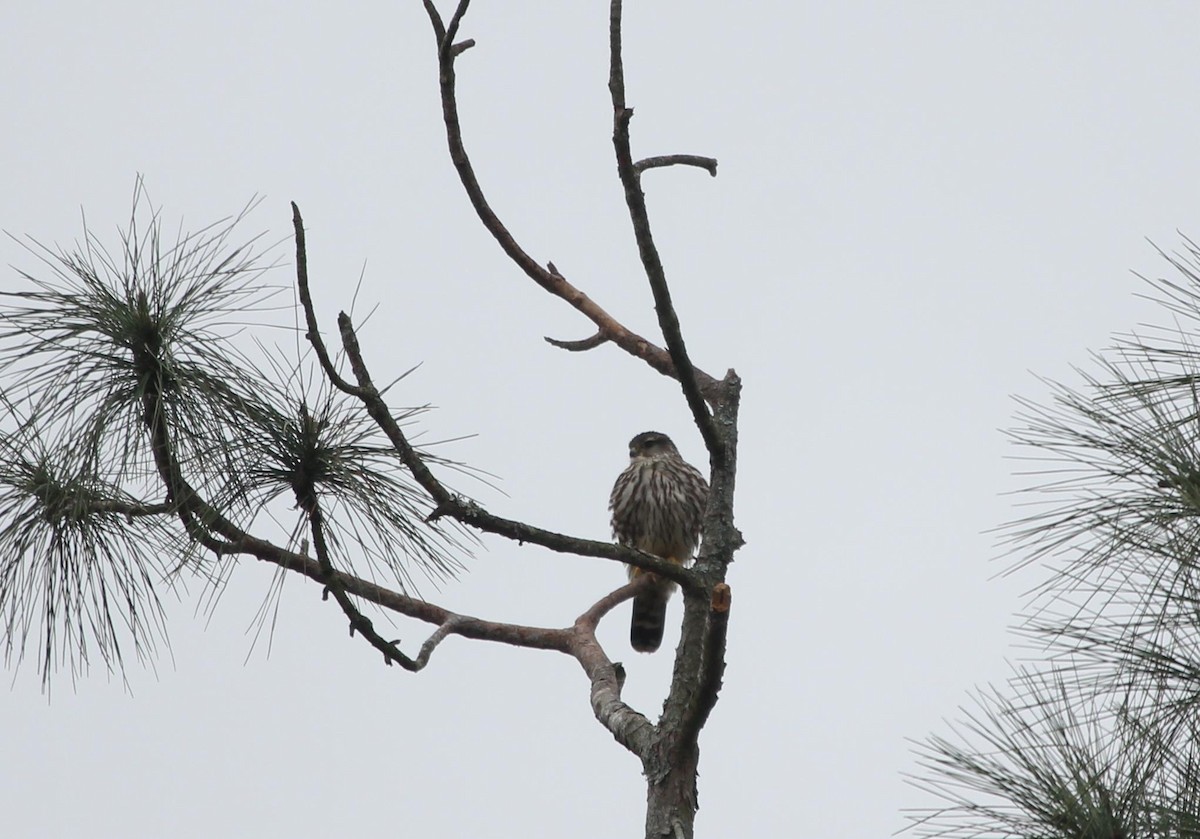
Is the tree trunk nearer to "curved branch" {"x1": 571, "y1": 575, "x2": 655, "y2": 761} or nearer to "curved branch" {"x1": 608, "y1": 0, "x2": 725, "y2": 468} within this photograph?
"curved branch" {"x1": 571, "y1": 575, "x2": 655, "y2": 761}

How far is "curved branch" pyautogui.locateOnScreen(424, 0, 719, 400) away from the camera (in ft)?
10.5

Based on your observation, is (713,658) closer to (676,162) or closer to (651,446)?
(676,162)

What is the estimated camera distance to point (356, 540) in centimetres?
363

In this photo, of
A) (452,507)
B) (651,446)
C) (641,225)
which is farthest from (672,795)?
(651,446)

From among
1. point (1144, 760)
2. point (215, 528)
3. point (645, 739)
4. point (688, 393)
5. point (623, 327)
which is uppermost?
point (623, 327)

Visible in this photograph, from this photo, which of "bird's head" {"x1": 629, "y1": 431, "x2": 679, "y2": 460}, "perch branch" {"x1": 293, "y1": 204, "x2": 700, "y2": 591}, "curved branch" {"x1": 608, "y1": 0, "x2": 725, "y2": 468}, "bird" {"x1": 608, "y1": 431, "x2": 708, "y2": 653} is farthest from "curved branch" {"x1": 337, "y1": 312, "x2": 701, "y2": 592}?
"bird's head" {"x1": 629, "y1": 431, "x2": 679, "y2": 460}

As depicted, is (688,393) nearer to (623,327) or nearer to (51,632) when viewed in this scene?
(623,327)

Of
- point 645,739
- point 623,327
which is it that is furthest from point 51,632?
point 623,327

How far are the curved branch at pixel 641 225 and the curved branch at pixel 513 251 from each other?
28 millimetres

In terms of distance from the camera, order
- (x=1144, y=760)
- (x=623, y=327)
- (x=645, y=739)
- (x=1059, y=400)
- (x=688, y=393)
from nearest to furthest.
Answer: (x=1144, y=760), (x=1059, y=400), (x=688, y=393), (x=645, y=739), (x=623, y=327)

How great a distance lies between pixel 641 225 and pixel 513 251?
2.87ft

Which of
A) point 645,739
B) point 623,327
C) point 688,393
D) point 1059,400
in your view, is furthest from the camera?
point 623,327

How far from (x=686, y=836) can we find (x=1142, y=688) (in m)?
1.34

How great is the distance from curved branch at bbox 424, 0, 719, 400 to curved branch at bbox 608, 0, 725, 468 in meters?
0.03
